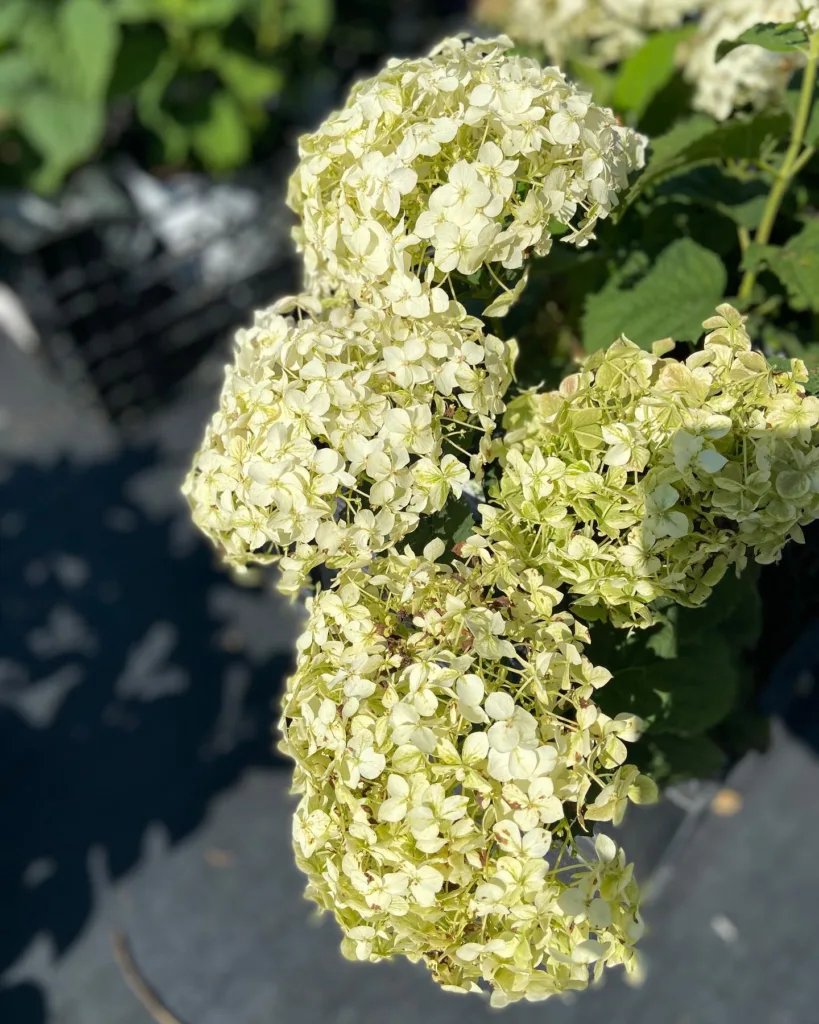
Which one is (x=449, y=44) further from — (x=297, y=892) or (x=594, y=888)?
(x=297, y=892)

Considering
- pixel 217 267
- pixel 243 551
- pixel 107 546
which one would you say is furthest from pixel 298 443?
pixel 217 267

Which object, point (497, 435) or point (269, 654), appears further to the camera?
point (269, 654)

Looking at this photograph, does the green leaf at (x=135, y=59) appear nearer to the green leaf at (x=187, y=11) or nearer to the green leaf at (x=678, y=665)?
the green leaf at (x=187, y=11)

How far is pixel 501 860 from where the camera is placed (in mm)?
515

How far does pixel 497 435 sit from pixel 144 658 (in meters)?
1.23

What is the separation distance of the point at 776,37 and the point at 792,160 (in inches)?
4.5

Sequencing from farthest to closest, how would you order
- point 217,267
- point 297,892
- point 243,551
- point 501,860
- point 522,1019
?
1. point 217,267
2. point 297,892
3. point 522,1019
4. point 243,551
5. point 501,860

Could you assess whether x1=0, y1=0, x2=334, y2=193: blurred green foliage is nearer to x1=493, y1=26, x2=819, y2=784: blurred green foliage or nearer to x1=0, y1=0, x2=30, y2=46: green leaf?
x1=0, y1=0, x2=30, y2=46: green leaf

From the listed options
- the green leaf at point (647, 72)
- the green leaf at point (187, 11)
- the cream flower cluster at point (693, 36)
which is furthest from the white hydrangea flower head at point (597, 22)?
the green leaf at point (187, 11)

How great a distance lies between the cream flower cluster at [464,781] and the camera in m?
0.51

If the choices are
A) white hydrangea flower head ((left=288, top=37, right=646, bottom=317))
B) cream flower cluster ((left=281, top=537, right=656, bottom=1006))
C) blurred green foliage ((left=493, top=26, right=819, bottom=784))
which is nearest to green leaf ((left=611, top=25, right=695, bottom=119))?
blurred green foliage ((left=493, top=26, right=819, bottom=784))

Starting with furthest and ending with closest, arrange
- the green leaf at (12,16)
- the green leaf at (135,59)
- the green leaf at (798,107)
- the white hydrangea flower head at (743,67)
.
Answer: the green leaf at (135,59)
the green leaf at (12,16)
the white hydrangea flower head at (743,67)
the green leaf at (798,107)

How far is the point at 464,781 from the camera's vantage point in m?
0.52

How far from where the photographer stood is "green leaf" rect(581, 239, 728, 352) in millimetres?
760
